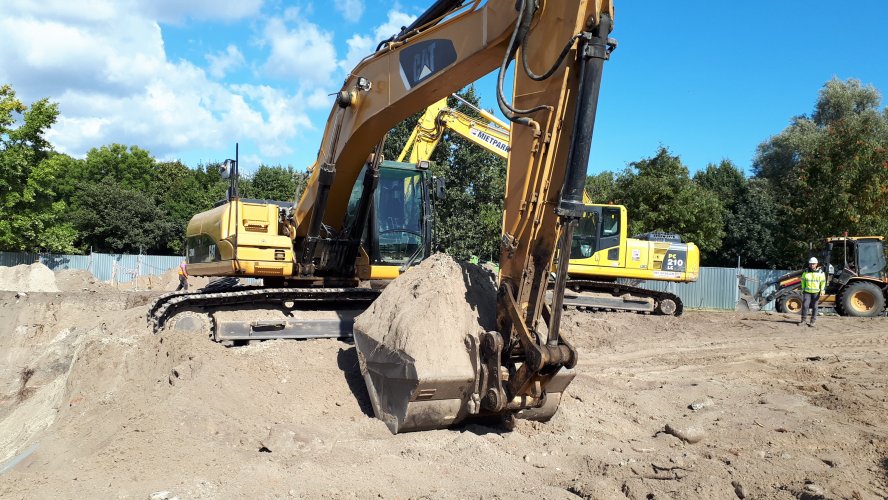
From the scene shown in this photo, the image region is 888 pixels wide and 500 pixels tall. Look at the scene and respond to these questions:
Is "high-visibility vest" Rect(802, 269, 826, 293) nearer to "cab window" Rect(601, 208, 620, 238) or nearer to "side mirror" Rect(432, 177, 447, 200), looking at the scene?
"cab window" Rect(601, 208, 620, 238)

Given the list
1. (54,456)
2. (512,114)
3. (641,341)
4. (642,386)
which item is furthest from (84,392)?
(641,341)

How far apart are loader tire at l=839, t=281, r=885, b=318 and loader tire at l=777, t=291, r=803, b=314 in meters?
1.93

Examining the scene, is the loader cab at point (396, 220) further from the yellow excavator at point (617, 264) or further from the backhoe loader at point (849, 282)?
the backhoe loader at point (849, 282)

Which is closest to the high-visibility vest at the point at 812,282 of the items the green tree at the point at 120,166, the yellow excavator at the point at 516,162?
the yellow excavator at the point at 516,162

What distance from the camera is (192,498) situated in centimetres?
405

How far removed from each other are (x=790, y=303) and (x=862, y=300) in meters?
2.36

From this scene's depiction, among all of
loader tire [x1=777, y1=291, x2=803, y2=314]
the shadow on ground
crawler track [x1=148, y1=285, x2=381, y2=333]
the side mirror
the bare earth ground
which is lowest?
the bare earth ground

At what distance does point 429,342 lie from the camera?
16.7ft

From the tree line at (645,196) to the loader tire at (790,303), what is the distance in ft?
19.7

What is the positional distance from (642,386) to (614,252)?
295 inches

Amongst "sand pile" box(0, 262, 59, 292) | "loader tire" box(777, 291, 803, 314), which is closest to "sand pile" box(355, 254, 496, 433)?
"loader tire" box(777, 291, 803, 314)

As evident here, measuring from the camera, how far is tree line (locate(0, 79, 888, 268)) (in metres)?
23.3

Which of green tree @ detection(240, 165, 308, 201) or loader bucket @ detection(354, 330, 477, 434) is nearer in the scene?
loader bucket @ detection(354, 330, 477, 434)

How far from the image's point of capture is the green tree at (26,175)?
24.5 metres
